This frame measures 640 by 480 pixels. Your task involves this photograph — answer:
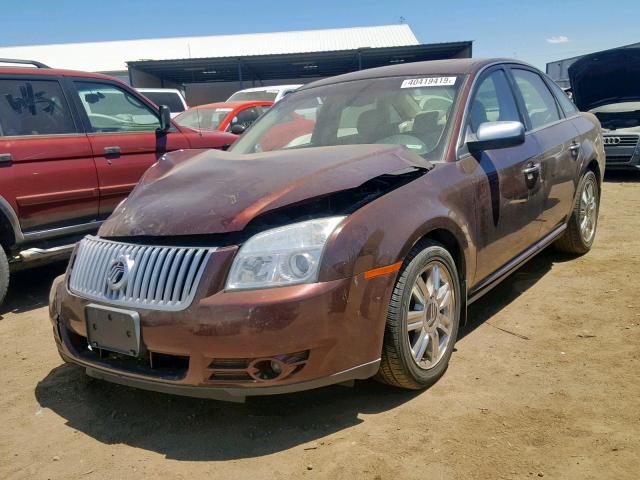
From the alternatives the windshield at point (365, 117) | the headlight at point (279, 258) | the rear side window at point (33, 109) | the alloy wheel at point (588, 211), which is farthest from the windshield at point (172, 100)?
the headlight at point (279, 258)

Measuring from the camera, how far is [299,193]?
8.59ft

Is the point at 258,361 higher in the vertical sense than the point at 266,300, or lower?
→ lower

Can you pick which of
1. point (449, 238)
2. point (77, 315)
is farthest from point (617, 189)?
point (77, 315)

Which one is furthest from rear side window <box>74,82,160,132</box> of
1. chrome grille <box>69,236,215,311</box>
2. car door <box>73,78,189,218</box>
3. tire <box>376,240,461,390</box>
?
tire <box>376,240,461,390</box>

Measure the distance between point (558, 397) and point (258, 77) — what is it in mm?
31072

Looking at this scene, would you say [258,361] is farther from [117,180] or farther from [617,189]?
[617,189]

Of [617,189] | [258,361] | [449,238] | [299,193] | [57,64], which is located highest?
[57,64]

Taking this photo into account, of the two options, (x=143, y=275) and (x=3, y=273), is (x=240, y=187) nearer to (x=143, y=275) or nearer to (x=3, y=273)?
(x=143, y=275)

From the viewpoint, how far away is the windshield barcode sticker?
3.65 metres

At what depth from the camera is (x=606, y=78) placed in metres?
9.52

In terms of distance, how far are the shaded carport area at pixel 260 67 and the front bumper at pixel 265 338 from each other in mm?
24090

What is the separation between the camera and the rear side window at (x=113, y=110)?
5.40 m

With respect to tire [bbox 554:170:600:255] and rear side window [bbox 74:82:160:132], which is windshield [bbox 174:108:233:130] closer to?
rear side window [bbox 74:82:160:132]

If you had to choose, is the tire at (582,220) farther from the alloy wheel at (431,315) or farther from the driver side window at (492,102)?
the alloy wheel at (431,315)
